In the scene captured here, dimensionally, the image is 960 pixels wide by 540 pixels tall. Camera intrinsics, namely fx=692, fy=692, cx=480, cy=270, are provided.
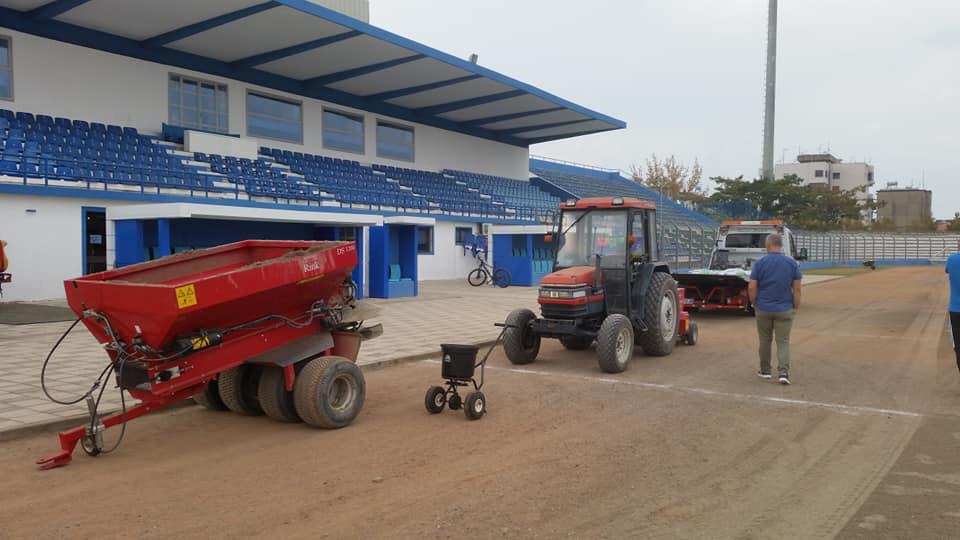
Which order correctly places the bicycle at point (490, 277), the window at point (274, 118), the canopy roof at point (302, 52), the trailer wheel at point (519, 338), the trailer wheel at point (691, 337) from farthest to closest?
the window at point (274, 118) → the bicycle at point (490, 277) → the canopy roof at point (302, 52) → the trailer wheel at point (691, 337) → the trailer wheel at point (519, 338)

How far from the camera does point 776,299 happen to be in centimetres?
817

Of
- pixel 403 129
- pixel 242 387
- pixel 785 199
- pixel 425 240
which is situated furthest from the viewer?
pixel 785 199

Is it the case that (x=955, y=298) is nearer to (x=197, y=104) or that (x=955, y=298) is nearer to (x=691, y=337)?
(x=691, y=337)

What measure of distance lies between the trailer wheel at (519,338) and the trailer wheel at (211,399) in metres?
3.65

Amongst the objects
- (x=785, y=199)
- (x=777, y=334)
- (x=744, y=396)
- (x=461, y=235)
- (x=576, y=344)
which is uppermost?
(x=785, y=199)

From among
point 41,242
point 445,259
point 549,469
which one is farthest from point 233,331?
point 445,259

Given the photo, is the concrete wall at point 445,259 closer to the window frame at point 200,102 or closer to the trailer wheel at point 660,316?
the window frame at point 200,102

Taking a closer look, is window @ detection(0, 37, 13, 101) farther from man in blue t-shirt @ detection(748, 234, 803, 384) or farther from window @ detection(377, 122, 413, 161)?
man in blue t-shirt @ detection(748, 234, 803, 384)

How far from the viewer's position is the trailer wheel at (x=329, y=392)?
604cm

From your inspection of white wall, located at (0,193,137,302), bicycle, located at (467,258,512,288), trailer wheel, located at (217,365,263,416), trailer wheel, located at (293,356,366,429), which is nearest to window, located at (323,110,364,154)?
bicycle, located at (467,258,512,288)

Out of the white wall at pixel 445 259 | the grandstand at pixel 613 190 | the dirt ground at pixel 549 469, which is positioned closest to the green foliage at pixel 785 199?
the grandstand at pixel 613 190

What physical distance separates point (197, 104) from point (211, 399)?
1935cm

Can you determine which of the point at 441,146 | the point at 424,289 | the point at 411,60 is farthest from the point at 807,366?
the point at 441,146

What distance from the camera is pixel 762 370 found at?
8.37 m
